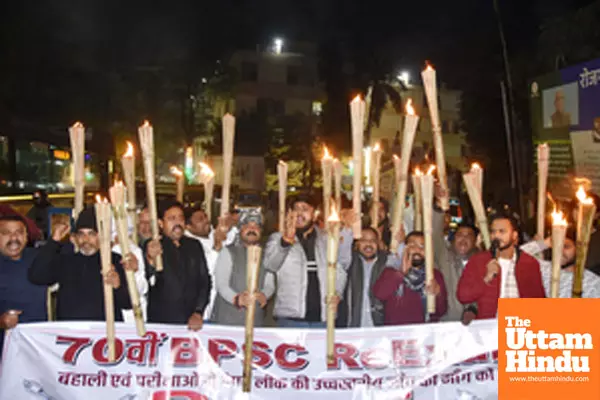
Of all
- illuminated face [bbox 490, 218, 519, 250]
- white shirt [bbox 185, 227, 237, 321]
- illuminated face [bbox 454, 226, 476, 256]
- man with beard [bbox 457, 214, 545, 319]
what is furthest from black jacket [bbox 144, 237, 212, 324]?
illuminated face [bbox 454, 226, 476, 256]

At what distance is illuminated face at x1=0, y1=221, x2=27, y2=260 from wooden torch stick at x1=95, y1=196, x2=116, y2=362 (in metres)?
0.93

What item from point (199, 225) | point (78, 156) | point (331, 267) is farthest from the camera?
point (199, 225)

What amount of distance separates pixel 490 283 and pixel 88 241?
117 inches

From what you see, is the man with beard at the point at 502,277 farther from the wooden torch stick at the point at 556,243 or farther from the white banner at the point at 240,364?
the wooden torch stick at the point at 556,243

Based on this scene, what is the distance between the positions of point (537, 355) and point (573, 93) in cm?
799

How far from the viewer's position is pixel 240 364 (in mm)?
4820

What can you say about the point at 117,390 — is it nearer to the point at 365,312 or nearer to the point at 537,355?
the point at 365,312

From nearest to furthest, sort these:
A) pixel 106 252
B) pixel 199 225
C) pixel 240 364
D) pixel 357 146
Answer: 1. pixel 106 252
2. pixel 240 364
3. pixel 357 146
4. pixel 199 225

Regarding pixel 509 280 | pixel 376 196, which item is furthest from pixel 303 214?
pixel 509 280

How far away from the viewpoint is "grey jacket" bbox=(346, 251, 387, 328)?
541 centimetres

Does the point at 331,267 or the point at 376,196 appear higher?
the point at 376,196

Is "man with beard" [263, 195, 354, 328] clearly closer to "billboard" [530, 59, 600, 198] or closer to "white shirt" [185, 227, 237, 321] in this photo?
"white shirt" [185, 227, 237, 321]

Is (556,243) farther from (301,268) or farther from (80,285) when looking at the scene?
(80,285)

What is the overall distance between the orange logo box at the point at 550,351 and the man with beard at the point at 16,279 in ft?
11.2
